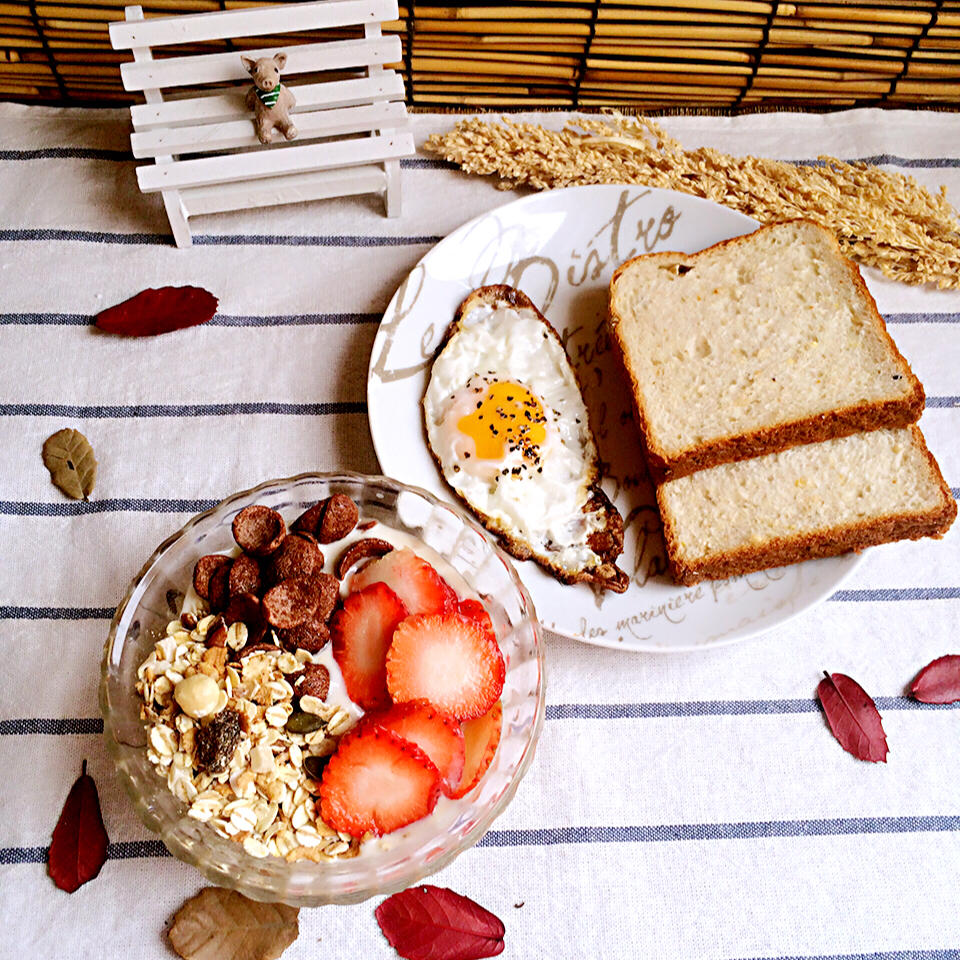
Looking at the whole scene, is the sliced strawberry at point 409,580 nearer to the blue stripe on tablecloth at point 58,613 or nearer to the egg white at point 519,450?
the egg white at point 519,450

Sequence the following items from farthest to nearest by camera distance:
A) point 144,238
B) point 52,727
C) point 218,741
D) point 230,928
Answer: point 144,238, point 52,727, point 230,928, point 218,741

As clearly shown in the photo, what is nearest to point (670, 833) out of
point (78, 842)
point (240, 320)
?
point (78, 842)

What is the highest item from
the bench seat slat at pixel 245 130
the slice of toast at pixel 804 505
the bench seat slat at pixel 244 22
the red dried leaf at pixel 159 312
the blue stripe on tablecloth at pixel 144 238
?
the bench seat slat at pixel 244 22

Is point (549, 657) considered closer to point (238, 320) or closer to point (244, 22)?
point (238, 320)

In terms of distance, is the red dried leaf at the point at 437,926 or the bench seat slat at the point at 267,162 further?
the bench seat slat at the point at 267,162

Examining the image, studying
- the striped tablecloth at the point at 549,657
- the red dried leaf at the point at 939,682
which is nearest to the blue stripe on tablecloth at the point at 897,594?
the striped tablecloth at the point at 549,657

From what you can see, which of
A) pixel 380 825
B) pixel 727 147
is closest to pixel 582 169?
pixel 727 147
